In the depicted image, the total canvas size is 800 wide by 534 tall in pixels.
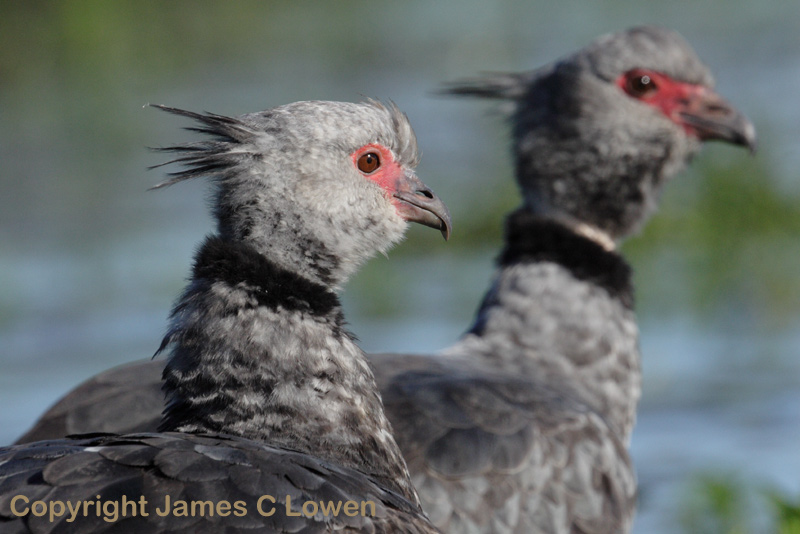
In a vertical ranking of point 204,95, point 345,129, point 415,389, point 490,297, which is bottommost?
point 415,389

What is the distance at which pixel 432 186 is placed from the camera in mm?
7812

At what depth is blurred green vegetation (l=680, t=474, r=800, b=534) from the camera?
3871 mm

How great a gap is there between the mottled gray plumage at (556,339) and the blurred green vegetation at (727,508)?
337mm

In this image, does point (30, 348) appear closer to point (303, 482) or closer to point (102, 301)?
point (102, 301)

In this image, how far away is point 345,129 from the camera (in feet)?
8.98

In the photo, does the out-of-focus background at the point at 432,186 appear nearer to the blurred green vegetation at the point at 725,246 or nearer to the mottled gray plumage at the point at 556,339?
the blurred green vegetation at the point at 725,246

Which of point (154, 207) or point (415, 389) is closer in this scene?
point (415, 389)

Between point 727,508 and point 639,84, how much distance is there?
1.38 m

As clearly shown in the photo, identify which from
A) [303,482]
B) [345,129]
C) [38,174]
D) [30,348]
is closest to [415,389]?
[345,129]

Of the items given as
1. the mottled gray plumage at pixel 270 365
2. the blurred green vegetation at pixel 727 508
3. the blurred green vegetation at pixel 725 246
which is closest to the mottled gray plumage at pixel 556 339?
the blurred green vegetation at pixel 727 508

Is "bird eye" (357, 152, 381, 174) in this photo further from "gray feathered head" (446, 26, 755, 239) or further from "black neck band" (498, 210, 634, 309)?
"gray feathered head" (446, 26, 755, 239)

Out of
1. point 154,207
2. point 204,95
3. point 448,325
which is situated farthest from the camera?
point 204,95

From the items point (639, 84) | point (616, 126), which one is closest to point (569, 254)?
point (616, 126)

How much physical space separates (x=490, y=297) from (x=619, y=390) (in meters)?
0.49
